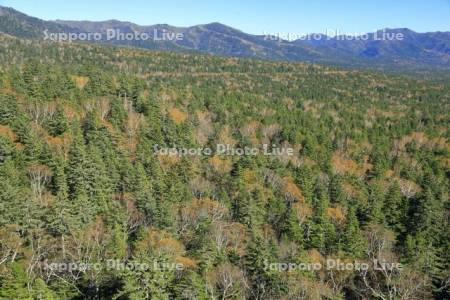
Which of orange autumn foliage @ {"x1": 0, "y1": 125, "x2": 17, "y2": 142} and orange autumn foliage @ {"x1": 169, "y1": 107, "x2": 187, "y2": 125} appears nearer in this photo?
orange autumn foliage @ {"x1": 0, "y1": 125, "x2": 17, "y2": 142}

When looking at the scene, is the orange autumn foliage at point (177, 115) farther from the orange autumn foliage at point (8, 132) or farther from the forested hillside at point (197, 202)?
the orange autumn foliage at point (8, 132)

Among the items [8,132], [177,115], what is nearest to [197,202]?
[8,132]

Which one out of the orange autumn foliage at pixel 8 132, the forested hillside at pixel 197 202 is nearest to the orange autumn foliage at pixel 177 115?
the forested hillside at pixel 197 202

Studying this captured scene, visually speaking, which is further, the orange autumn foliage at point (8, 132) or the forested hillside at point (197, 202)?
the orange autumn foliage at point (8, 132)

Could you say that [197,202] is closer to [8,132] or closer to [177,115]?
[8,132]

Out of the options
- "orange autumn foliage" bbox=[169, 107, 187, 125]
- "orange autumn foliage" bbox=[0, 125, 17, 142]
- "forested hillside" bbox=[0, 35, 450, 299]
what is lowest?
"forested hillside" bbox=[0, 35, 450, 299]

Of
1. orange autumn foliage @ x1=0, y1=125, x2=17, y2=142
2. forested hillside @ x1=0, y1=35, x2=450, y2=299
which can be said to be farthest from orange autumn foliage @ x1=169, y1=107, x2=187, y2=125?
orange autumn foliage @ x1=0, y1=125, x2=17, y2=142

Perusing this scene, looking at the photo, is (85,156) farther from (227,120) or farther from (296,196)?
(227,120)

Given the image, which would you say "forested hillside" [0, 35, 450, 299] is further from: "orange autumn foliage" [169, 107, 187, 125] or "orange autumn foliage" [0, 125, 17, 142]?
"orange autumn foliage" [169, 107, 187, 125]
